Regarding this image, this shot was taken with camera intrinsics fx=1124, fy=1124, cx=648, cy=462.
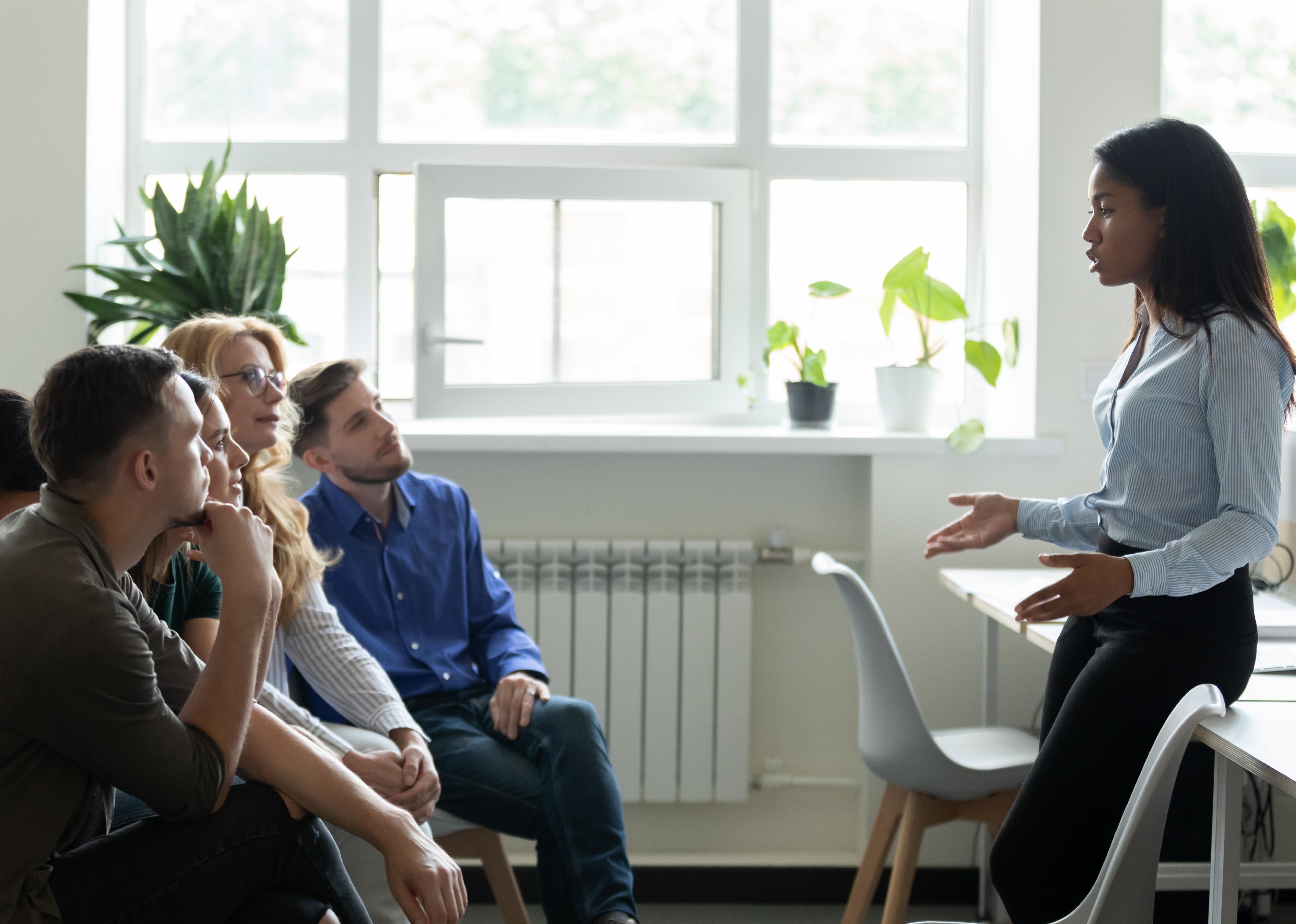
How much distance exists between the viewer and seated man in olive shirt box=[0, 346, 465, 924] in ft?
3.52

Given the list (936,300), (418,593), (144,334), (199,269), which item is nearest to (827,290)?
(936,300)

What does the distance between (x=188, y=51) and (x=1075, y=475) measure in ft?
8.03

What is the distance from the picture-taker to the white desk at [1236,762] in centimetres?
128

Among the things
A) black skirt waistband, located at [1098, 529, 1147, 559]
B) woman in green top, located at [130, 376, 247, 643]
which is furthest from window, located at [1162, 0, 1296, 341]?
woman in green top, located at [130, 376, 247, 643]

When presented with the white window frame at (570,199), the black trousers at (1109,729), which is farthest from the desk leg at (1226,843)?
the white window frame at (570,199)

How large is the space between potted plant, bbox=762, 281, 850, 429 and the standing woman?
120 centimetres

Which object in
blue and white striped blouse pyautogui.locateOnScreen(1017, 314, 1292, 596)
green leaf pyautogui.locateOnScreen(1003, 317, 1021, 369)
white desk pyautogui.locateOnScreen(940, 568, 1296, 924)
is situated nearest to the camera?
white desk pyautogui.locateOnScreen(940, 568, 1296, 924)

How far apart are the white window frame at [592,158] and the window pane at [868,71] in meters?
0.04

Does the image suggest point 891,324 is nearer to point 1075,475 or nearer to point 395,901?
point 1075,475

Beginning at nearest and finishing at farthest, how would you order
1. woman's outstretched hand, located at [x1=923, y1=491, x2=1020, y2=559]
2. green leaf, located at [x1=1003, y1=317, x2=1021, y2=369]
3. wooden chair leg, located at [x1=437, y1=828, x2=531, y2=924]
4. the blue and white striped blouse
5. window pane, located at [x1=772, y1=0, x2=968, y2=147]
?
the blue and white striped blouse < woman's outstretched hand, located at [x1=923, y1=491, x2=1020, y2=559] < wooden chair leg, located at [x1=437, y1=828, x2=531, y2=924] < green leaf, located at [x1=1003, y1=317, x2=1021, y2=369] < window pane, located at [x1=772, y1=0, x2=968, y2=147]

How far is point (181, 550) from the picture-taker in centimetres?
154

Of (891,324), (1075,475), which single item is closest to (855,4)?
(891,324)

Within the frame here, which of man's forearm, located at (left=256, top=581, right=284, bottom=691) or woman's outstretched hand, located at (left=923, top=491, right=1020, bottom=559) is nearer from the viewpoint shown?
man's forearm, located at (left=256, top=581, right=284, bottom=691)

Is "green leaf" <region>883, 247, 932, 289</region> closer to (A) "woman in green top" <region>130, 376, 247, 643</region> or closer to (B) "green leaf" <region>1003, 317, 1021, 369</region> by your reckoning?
(B) "green leaf" <region>1003, 317, 1021, 369</region>
